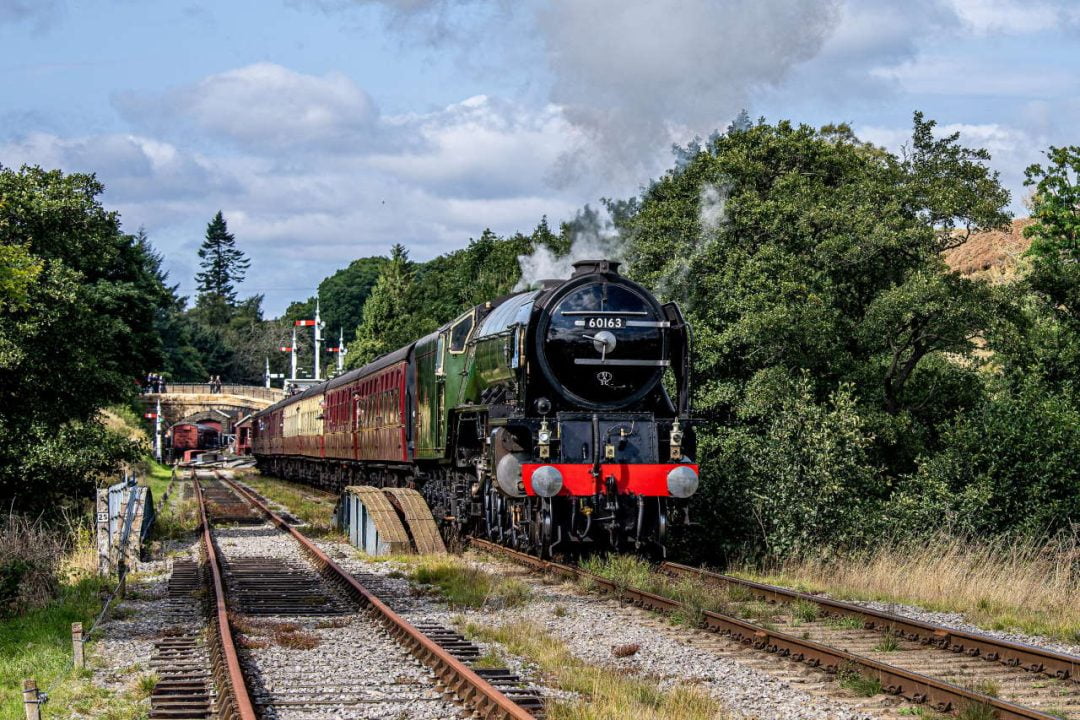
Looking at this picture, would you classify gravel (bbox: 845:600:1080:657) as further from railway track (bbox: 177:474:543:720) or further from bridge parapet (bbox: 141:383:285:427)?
bridge parapet (bbox: 141:383:285:427)

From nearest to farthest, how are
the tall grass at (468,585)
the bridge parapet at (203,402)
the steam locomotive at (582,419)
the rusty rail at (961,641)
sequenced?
the rusty rail at (961,641), the tall grass at (468,585), the steam locomotive at (582,419), the bridge parapet at (203,402)

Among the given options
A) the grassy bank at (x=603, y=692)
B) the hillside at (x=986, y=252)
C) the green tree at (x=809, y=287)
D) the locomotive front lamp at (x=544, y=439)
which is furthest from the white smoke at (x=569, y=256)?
the hillside at (x=986, y=252)

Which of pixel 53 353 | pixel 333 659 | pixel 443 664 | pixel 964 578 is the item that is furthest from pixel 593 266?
pixel 53 353

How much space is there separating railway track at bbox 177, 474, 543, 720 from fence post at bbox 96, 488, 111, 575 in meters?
1.47

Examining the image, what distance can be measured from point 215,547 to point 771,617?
10978mm

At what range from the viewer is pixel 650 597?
1252 cm

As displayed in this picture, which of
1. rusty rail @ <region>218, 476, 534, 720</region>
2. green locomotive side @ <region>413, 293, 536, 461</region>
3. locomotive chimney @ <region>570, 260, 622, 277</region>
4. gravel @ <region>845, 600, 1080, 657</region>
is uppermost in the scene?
locomotive chimney @ <region>570, 260, 622, 277</region>

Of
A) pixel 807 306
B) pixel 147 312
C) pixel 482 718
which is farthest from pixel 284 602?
pixel 147 312

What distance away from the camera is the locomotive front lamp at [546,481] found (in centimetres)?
1475

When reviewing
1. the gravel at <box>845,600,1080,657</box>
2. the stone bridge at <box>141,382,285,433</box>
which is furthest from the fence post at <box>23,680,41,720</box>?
the stone bridge at <box>141,382,285,433</box>

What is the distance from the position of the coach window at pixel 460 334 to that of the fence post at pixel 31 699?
39.5 feet

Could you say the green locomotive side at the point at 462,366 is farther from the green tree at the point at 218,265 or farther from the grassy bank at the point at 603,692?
the green tree at the point at 218,265

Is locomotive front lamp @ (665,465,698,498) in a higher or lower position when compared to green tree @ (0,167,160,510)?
lower

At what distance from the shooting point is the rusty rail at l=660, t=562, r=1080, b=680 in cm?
889
